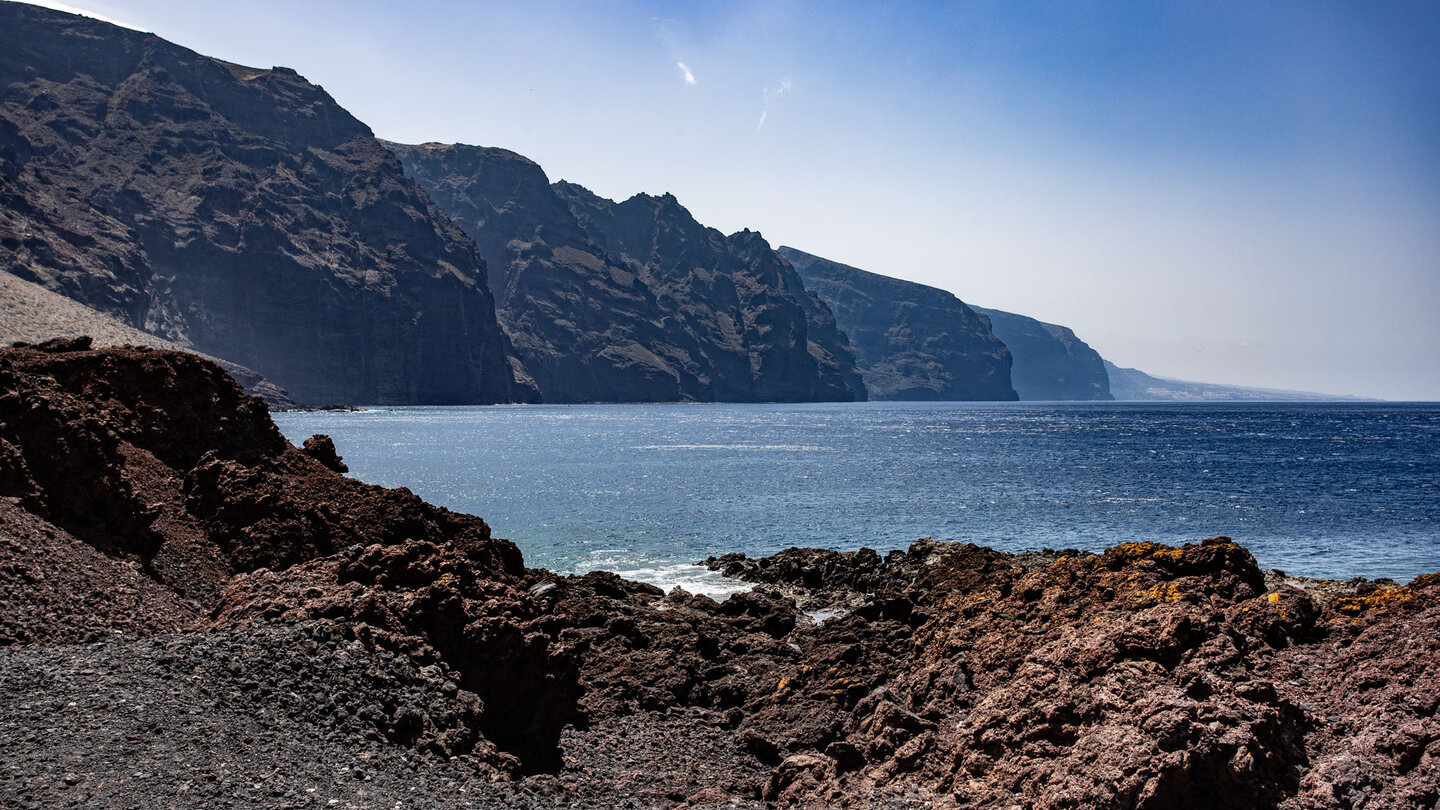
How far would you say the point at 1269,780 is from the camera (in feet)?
26.0

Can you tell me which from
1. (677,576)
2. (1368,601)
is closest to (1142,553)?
(1368,601)

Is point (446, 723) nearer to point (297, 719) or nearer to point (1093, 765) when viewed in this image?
point (297, 719)

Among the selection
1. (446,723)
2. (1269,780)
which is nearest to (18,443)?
(446,723)

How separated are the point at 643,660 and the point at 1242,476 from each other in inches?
2398

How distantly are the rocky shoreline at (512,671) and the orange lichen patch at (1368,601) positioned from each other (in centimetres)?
5

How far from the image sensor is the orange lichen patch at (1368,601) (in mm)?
10883

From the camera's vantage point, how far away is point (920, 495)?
5219 cm

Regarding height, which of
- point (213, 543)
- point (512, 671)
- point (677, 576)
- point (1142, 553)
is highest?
point (1142, 553)

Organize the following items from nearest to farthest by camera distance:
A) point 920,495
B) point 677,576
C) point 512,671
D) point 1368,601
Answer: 1. point 1368,601
2. point 512,671
3. point 677,576
4. point 920,495

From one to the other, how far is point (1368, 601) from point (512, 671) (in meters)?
11.6

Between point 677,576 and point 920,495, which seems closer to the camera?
point 677,576

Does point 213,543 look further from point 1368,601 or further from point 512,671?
point 1368,601

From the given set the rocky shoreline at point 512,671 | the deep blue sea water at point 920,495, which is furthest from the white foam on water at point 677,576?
the rocky shoreline at point 512,671

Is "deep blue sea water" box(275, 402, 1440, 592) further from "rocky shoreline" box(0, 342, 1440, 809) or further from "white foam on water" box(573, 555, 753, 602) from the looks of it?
"rocky shoreline" box(0, 342, 1440, 809)
